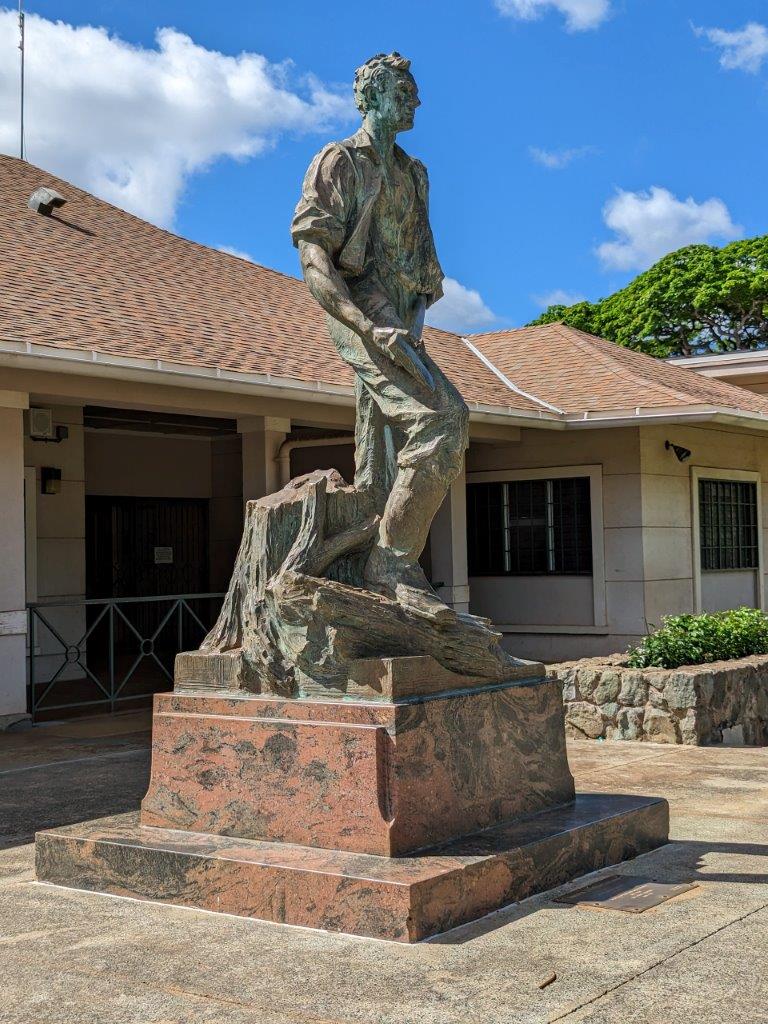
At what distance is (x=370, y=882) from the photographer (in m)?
4.21

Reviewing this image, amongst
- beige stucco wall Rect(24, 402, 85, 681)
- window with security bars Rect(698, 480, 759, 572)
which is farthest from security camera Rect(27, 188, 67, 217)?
window with security bars Rect(698, 480, 759, 572)

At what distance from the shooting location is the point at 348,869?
4.36 metres

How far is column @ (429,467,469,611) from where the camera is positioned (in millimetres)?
14031

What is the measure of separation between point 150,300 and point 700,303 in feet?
107

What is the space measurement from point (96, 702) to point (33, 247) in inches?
180

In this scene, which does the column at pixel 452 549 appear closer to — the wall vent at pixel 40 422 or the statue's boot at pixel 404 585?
the wall vent at pixel 40 422

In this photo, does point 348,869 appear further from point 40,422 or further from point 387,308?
point 40,422

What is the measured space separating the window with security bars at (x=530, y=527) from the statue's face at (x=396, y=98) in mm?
9146

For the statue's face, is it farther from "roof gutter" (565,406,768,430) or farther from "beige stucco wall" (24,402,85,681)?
"beige stucco wall" (24,402,85,681)

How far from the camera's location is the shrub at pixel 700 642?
9.55 meters

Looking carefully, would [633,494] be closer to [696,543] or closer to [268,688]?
[696,543]

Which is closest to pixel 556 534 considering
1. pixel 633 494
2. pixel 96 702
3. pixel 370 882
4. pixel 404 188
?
pixel 633 494

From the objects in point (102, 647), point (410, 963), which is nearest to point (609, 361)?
point (102, 647)

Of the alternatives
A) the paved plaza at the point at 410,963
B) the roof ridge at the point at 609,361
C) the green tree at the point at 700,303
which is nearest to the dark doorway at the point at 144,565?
the roof ridge at the point at 609,361
